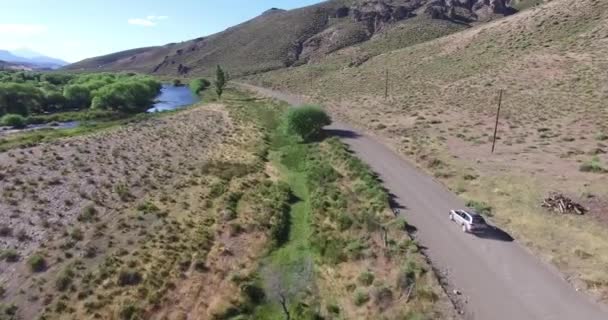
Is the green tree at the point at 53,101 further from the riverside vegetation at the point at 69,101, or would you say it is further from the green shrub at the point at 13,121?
the green shrub at the point at 13,121

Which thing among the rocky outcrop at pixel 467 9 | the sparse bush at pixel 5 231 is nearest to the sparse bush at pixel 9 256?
the sparse bush at pixel 5 231

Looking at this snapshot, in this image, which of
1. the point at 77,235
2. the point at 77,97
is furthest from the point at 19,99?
the point at 77,235

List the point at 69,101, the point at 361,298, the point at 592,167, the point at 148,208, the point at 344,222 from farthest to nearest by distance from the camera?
the point at 69,101
the point at 592,167
the point at 148,208
the point at 344,222
the point at 361,298

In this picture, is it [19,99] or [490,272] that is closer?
[490,272]

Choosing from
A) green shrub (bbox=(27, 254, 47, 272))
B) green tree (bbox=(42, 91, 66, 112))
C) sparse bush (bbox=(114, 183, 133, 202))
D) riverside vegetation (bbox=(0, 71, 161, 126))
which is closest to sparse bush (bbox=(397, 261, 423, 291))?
green shrub (bbox=(27, 254, 47, 272))

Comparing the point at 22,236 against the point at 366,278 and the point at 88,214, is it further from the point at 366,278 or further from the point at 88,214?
the point at 366,278

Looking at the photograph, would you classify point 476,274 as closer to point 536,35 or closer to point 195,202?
point 195,202

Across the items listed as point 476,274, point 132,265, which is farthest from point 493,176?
point 132,265

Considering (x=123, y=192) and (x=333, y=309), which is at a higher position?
(x=123, y=192)
